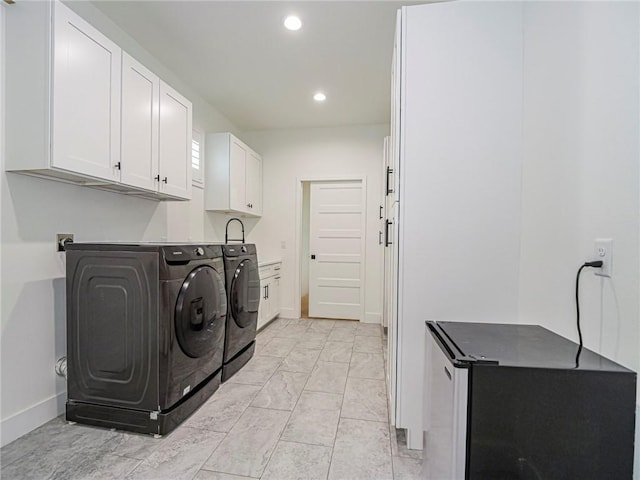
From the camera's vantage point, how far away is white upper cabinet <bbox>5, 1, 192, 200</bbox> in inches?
63.2

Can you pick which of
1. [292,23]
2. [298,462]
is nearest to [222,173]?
[292,23]

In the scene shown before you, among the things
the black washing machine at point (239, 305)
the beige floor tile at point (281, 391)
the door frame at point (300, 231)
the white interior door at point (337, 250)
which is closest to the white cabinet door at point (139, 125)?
the black washing machine at point (239, 305)

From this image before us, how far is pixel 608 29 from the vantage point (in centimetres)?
102

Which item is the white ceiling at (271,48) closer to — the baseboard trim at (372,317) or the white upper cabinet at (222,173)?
the white upper cabinet at (222,173)

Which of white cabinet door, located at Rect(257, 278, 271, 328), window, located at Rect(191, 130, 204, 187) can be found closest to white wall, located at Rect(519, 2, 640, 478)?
white cabinet door, located at Rect(257, 278, 271, 328)

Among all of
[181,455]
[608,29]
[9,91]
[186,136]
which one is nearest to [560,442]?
[608,29]

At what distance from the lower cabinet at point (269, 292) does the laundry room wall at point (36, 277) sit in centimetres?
183

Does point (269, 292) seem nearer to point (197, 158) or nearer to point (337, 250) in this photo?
point (337, 250)

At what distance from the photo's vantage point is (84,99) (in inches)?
69.6

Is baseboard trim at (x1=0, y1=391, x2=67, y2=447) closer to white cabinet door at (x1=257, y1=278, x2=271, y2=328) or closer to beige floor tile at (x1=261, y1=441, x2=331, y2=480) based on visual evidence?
beige floor tile at (x1=261, y1=441, x2=331, y2=480)

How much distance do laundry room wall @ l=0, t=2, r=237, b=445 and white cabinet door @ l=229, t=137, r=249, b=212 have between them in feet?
4.92

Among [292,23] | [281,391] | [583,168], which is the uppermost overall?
[292,23]

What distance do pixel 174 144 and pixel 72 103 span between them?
2.94 feet

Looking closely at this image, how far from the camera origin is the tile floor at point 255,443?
152cm
